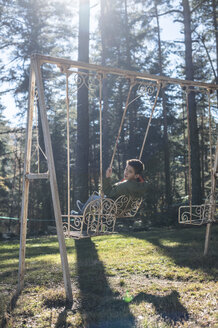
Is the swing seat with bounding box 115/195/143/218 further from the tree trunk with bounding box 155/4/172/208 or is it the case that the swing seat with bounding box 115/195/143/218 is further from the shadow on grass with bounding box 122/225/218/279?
the tree trunk with bounding box 155/4/172/208

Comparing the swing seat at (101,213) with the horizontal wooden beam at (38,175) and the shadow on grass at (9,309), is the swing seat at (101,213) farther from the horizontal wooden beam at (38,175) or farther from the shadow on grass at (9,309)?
the shadow on grass at (9,309)

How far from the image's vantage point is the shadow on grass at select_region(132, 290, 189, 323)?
3.04 m

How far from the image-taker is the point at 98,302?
344 cm

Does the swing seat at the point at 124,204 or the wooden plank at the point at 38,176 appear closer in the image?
the wooden plank at the point at 38,176

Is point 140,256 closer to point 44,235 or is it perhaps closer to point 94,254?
point 94,254

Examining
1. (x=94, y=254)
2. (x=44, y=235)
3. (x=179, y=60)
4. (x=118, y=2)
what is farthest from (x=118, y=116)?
(x=94, y=254)

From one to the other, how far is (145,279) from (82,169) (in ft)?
15.3

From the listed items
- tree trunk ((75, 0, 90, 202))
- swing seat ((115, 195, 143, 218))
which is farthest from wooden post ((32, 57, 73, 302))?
tree trunk ((75, 0, 90, 202))

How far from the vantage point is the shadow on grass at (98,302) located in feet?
9.68

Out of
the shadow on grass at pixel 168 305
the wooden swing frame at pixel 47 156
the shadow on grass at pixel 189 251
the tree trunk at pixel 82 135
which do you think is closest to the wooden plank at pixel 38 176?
the wooden swing frame at pixel 47 156

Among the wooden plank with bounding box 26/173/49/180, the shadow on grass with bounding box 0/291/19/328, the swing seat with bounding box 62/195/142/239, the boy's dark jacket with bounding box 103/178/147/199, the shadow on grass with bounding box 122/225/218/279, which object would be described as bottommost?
the shadow on grass with bounding box 0/291/19/328

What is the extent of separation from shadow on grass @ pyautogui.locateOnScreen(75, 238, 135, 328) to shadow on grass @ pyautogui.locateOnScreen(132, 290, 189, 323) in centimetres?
26

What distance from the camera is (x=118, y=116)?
19.2 metres

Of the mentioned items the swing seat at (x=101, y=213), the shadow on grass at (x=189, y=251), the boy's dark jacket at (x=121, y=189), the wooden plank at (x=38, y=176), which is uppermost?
the wooden plank at (x=38, y=176)
